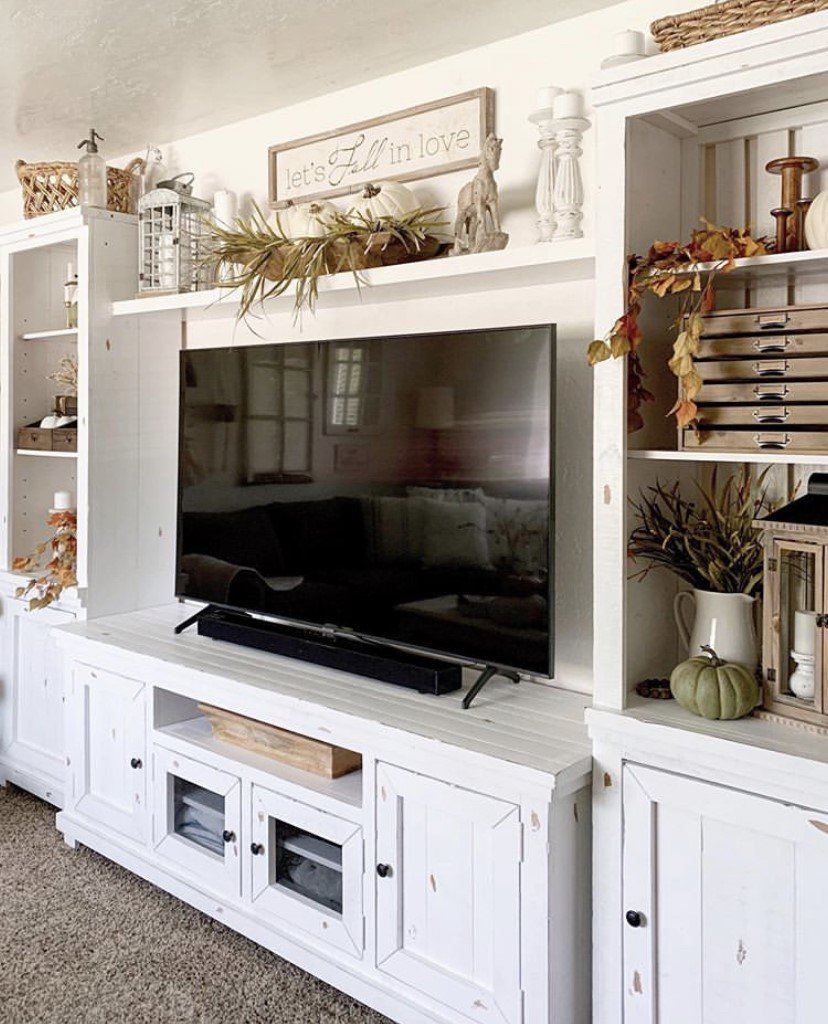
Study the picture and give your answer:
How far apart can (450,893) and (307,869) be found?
48 centimetres

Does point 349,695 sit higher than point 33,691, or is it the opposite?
point 349,695

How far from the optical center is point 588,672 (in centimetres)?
229

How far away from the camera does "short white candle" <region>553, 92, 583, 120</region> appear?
2.08 metres

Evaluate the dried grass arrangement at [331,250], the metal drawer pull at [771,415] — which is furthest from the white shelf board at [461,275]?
the metal drawer pull at [771,415]

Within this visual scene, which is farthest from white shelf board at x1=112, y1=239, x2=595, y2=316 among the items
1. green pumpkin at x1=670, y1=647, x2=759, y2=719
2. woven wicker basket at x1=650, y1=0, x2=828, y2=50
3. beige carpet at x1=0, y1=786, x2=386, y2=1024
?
beige carpet at x1=0, y1=786, x2=386, y2=1024

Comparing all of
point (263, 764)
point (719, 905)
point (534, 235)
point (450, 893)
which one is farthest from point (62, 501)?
point (719, 905)

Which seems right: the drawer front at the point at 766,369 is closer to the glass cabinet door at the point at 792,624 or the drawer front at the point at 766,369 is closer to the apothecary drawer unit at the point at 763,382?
the apothecary drawer unit at the point at 763,382

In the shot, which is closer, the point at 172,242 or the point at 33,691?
the point at 172,242

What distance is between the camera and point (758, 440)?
5.50 feet

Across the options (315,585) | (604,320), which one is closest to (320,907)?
(315,585)

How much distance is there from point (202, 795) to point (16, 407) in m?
1.68

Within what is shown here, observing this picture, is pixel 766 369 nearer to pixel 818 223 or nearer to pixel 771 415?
pixel 771 415

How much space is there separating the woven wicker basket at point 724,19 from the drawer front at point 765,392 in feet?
2.00

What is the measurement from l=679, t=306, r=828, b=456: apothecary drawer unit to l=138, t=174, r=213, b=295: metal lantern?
5.70ft
